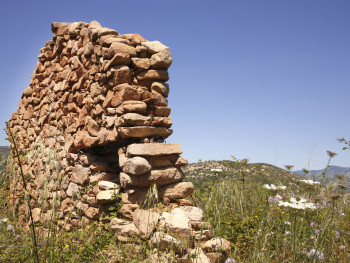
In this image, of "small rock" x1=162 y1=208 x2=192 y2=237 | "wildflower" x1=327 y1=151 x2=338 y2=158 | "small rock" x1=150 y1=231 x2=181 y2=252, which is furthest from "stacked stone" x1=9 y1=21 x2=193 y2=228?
"wildflower" x1=327 y1=151 x2=338 y2=158

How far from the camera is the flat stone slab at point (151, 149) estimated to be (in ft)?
10.3

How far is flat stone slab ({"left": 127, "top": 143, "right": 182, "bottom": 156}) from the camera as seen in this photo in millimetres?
3141

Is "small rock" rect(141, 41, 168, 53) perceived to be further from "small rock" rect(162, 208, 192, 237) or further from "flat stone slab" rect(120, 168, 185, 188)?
"small rock" rect(162, 208, 192, 237)

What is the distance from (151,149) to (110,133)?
71 cm

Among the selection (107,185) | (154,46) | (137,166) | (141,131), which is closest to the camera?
(137,166)

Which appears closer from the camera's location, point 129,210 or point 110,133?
point 129,210

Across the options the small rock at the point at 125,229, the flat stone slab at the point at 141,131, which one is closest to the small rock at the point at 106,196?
the small rock at the point at 125,229

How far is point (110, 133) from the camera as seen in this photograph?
355 cm

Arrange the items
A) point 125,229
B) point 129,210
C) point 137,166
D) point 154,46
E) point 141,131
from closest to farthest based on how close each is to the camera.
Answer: point 125,229 → point 137,166 → point 129,210 → point 141,131 → point 154,46

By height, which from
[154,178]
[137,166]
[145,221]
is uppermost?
[137,166]

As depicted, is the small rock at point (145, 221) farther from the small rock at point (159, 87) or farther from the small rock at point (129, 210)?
the small rock at point (159, 87)

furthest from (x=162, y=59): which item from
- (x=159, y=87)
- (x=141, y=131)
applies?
(x=141, y=131)

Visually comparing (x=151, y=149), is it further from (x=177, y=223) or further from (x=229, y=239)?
(x=229, y=239)

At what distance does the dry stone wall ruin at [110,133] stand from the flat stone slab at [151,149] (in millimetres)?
12
